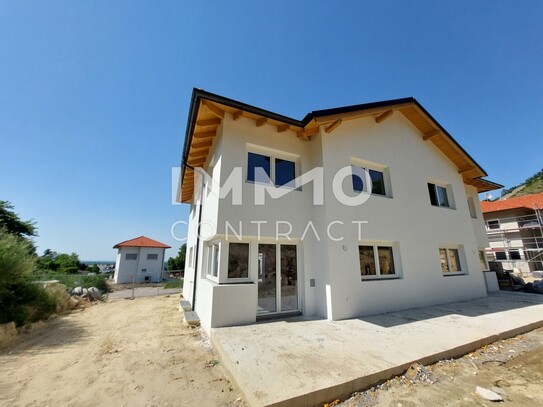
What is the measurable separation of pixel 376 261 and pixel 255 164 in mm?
5286

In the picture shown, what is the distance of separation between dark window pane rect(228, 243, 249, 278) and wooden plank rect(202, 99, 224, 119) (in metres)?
3.92

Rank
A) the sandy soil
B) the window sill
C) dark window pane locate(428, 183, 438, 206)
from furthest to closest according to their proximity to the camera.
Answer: dark window pane locate(428, 183, 438, 206)
the window sill
the sandy soil

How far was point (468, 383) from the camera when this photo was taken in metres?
3.31

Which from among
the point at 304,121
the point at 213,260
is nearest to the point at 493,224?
the point at 304,121

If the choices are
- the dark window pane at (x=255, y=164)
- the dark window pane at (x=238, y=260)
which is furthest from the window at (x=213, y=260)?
the dark window pane at (x=255, y=164)

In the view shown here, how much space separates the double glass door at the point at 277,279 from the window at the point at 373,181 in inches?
136

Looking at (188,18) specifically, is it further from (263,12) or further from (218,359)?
(218,359)

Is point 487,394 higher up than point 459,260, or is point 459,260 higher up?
point 459,260

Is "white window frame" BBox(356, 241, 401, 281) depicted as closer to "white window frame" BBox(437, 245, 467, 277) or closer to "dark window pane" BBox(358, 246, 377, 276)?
"dark window pane" BBox(358, 246, 377, 276)

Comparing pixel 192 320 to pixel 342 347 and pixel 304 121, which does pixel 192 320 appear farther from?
pixel 304 121

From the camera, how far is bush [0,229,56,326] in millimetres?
6445

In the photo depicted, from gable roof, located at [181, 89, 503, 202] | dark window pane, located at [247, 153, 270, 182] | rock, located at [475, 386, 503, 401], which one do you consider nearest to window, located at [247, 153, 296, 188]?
dark window pane, located at [247, 153, 270, 182]

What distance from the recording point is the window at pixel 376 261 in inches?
281

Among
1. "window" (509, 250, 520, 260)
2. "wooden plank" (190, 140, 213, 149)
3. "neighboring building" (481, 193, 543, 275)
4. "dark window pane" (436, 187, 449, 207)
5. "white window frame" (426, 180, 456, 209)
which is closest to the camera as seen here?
"wooden plank" (190, 140, 213, 149)
